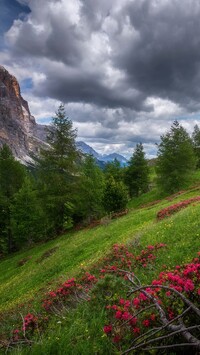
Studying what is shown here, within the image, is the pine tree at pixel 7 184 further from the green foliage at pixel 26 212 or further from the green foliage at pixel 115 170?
the green foliage at pixel 115 170

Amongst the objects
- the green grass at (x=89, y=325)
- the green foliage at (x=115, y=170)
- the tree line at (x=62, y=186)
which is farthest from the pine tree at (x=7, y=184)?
the green grass at (x=89, y=325)

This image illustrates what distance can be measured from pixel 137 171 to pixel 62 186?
32051 mm

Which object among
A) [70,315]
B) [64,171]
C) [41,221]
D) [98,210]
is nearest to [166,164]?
[98,210]

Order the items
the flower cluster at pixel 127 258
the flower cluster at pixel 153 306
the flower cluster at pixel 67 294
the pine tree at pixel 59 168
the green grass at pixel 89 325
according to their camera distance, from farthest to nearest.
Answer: the pine tree at pixel 59 168
the flower cluster at pixel 127 258
the flower cluster at pixel 67 294
the green grass at pixel 89 325
the flower cluster at pixel 153 306

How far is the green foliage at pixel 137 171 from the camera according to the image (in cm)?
6800

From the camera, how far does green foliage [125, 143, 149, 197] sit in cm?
6800

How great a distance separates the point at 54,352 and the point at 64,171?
35.7 meters

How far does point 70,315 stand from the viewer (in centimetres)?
792

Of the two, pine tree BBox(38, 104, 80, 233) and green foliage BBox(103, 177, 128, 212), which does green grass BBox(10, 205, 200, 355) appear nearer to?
pine tree BBox(38, 104, 80, 233)

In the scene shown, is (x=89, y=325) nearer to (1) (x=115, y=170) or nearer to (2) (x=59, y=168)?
(2) (x=59, y=168)

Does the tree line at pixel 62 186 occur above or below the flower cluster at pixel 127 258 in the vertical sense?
above

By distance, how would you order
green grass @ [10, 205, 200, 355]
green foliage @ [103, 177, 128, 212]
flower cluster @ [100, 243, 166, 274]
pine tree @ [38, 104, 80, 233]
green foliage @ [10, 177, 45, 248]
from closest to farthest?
green grass @ [10, 205, 200, 355] < flower cluster @ [100, 243, 166, 274] < pine tree @ [38, 104, 80, 233] < green foliage @ [103, 177, 128, 212] < green foliage @ [10, 177, 45, 248]

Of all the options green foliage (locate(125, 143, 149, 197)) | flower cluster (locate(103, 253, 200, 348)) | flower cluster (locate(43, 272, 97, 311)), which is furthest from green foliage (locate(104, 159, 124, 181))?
flower cluster (locate(103, 253, 200, 348))

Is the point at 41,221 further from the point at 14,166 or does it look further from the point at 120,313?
the point at 120,313
